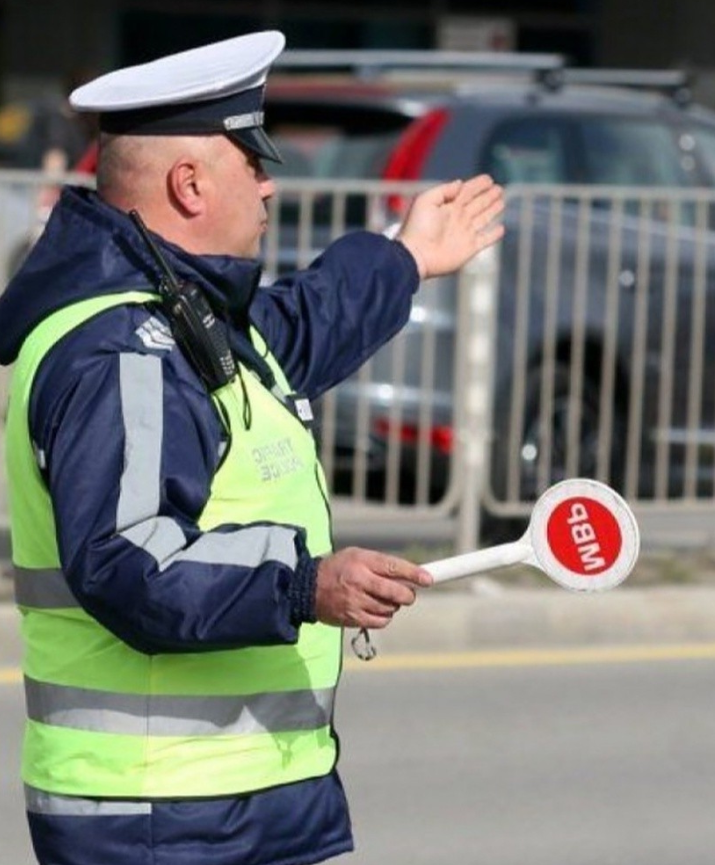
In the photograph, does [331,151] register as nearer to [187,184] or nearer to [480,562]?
[187,184]

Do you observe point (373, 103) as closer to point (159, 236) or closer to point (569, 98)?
point (569, 98)

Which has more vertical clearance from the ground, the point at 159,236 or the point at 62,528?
the point at 159,236

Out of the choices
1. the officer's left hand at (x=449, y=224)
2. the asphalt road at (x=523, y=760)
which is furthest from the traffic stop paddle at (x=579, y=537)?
the asphalt road at (x=523, y=760)

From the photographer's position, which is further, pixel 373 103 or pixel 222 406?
pixel 373 103

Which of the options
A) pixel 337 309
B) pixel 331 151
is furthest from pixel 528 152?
pixel 337 309

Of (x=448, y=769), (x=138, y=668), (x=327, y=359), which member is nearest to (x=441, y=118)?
(x=448, y=769)

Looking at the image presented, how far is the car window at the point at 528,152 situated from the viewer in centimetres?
1057

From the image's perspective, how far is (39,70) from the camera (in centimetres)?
2506

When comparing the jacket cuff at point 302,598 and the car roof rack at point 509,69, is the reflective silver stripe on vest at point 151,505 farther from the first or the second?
the car roof rack at point 509,69

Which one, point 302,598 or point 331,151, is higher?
point 331,151

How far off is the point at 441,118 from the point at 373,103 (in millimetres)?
403

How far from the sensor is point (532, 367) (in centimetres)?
983

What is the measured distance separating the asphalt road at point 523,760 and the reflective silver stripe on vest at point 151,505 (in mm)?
3115

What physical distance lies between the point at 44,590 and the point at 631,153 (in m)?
8.02
